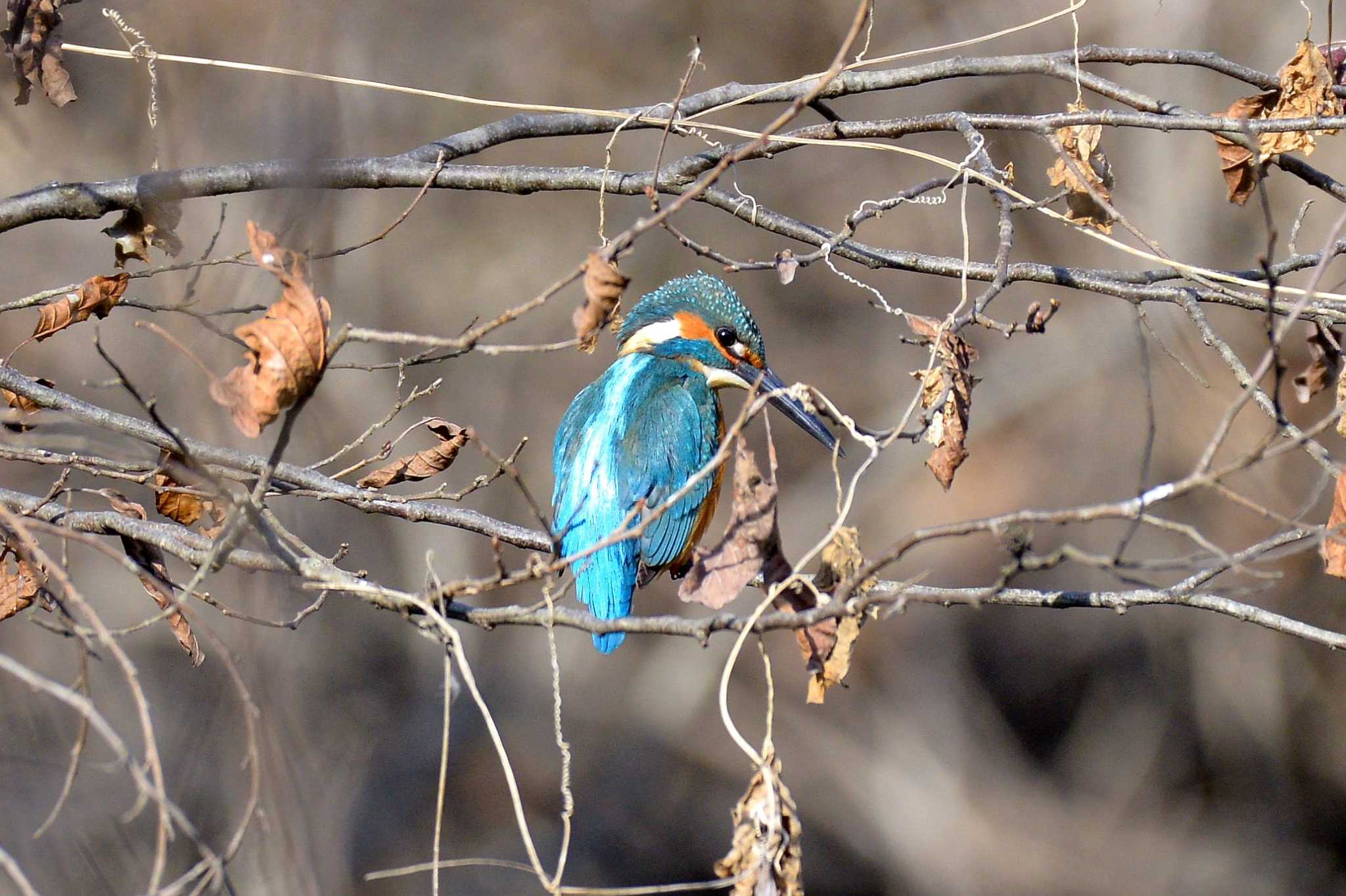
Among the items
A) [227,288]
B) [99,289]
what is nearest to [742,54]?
[227,288]

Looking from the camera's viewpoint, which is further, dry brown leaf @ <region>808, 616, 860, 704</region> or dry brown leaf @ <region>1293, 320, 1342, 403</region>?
dry brown leaf @ <region>1293, 320, 1342, 403</region>

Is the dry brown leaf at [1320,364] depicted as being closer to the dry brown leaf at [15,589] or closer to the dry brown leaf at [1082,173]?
the dry brown leaf at [1082,173]

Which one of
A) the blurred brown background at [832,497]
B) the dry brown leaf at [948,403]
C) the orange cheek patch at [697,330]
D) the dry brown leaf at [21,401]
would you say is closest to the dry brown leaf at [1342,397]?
the dry brown leaf at [948,403]

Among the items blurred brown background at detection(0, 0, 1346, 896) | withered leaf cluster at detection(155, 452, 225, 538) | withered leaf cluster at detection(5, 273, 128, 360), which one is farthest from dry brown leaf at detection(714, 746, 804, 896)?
blurred brown background at detection(0, 0, 1346, 896)

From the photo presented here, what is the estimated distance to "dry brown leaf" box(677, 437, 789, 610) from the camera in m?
1.39

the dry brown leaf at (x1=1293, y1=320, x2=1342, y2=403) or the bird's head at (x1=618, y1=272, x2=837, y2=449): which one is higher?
the bird's head at (x1=618, y1=272, x2=837, y2=449)

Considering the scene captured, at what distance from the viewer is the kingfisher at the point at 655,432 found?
8.43 feet

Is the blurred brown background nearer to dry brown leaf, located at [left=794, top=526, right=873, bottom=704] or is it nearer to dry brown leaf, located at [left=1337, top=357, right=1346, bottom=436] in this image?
dry brown leaf, located at [left=1337, top=357, right=1346, bottom=436]

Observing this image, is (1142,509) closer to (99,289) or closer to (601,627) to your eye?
(601,627)

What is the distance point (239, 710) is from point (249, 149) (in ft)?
7.20

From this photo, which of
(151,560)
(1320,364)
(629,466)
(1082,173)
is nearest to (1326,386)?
(1320,364)

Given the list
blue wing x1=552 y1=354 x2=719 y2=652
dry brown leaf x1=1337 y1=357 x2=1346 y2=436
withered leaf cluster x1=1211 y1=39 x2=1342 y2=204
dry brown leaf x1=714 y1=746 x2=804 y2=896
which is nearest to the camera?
Answer: dry brown leaf x1=714 y1=746 x2=804 y2=896

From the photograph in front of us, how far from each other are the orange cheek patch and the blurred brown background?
2.67 meters

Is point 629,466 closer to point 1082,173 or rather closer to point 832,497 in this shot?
point 1082,173
